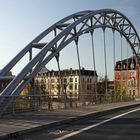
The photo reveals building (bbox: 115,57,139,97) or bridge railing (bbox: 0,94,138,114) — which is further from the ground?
building (bbox: 115,57,139,97)

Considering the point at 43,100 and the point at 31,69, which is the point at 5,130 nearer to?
the point at 43,100

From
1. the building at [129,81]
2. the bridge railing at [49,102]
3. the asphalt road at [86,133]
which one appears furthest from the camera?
the building at [129,81]

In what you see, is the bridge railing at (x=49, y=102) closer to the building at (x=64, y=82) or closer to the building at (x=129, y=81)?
the building at (x=64, y=82)

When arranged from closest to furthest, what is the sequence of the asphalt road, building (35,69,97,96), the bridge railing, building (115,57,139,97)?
the asphalt road, the bridge railing, building (115,57,139,97), building (35,69,97,96)

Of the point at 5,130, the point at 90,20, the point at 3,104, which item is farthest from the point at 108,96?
the point at 5,130

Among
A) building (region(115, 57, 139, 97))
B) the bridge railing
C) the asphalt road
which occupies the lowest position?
the asphalt road

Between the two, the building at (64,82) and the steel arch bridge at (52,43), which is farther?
the building at (64,82)

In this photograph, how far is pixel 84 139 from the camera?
41.0 ft

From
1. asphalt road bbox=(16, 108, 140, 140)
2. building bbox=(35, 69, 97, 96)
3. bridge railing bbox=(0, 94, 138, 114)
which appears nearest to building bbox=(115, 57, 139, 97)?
building bbox=(35, 69, 97, 96)

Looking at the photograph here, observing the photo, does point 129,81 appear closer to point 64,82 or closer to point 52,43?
point 64,82

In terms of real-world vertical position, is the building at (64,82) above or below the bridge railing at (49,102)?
above

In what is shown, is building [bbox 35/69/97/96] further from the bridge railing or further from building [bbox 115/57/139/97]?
the bridge railing

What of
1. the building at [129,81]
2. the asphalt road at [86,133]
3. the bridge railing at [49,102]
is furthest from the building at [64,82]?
the asphalt road at [86,133]

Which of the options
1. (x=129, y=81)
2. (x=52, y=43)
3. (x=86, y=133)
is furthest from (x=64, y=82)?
(x=86, y=133)
